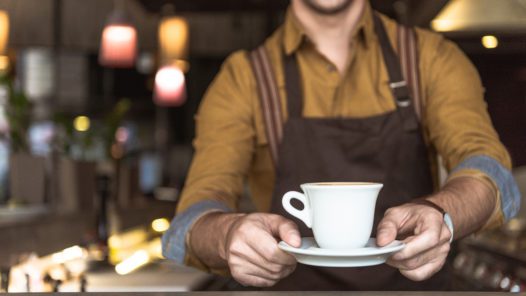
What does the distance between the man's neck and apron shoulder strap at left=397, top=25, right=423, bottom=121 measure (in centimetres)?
11

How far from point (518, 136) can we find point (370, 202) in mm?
2135

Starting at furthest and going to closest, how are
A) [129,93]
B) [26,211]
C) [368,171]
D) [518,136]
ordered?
[129,93]
[26,211]
[518,136]
[368,171]

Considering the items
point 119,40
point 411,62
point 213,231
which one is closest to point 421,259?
point 213,231

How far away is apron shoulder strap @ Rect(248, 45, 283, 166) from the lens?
5.85ft

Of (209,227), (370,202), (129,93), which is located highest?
(370,202)

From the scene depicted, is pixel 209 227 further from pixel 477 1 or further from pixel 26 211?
pixel 26 211

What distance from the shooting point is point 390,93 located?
180 cm

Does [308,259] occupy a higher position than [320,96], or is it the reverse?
[320,96]

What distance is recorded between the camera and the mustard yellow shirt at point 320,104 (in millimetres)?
1619

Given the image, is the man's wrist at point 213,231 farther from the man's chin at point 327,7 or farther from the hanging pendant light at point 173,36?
the hanging pendant light at point 173,36

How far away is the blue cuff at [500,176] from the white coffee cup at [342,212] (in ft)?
1.50

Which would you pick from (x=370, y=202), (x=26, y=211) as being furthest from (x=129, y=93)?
(x=370, y=202)

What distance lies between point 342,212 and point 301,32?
88cm

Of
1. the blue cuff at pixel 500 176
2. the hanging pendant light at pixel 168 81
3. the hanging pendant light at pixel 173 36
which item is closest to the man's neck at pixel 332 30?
the blue cuff at pixel 500 176
